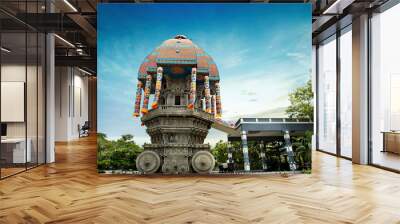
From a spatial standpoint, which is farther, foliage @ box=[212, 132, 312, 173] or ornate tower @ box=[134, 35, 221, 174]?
foliage @ box=[212, 132, 312, 173]

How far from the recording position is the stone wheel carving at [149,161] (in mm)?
6789

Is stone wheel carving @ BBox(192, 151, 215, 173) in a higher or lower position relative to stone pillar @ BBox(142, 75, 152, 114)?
lower

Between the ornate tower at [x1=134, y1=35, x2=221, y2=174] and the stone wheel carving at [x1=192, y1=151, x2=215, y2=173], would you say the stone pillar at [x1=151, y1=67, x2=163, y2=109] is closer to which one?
the ornate tower at [x1=134, y1=35, x2=221, y2=174]

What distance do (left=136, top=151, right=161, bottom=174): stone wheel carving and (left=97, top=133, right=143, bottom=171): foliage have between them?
12 cm

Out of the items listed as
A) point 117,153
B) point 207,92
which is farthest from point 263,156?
point 117,153

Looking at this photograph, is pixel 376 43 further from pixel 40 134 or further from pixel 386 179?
pixel 40 134

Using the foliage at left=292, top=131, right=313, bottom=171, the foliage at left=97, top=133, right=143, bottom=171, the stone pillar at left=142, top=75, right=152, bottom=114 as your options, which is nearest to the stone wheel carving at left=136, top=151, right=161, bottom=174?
the foliage at left=97, top=133, right=143, bottom=171

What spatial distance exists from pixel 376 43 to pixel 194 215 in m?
6.00

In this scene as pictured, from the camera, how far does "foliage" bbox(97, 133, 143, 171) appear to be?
682 cm

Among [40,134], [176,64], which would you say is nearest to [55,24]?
[40,134]

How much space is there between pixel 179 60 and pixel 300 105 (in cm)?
241

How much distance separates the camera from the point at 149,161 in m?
6.80

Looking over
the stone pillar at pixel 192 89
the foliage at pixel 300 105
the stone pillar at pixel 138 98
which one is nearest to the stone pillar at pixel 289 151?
the foliage at pixel 300 105

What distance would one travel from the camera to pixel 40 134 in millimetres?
7879
